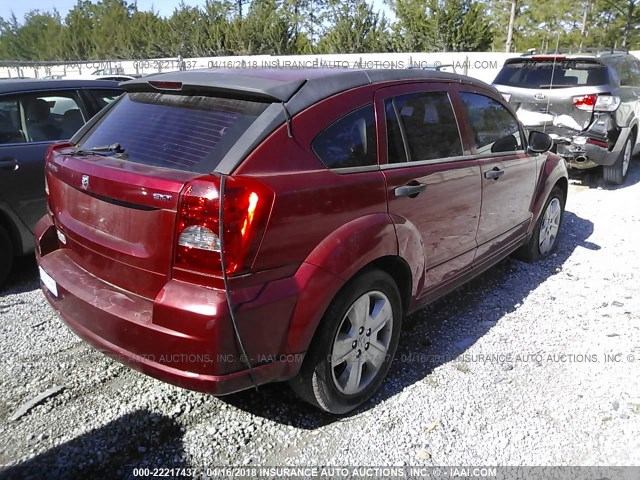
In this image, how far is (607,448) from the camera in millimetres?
2645

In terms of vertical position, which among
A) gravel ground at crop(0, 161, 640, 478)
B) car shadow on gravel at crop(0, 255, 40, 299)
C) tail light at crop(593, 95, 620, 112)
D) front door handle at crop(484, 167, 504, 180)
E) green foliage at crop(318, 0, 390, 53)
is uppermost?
green foliage at crop(318, 0, 390, 53)

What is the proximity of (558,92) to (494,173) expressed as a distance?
451cm

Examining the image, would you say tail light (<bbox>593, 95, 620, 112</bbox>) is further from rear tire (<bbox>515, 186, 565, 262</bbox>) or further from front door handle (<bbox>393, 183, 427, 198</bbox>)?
front door handle (<bbox>393, 183, 427, 198</bbox>)

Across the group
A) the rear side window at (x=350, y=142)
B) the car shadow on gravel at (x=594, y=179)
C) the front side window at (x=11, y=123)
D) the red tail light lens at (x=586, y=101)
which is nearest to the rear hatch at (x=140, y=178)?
the rear side window at (x=350, y=142)

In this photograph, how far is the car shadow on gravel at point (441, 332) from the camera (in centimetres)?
286

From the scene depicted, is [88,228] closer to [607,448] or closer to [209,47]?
[607,448]

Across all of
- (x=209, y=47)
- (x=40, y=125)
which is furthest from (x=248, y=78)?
(x=209, y=47)

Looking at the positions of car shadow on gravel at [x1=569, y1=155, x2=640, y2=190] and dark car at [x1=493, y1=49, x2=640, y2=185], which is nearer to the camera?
dark car at [x1=493, y1=49, x2=640, y2=185]

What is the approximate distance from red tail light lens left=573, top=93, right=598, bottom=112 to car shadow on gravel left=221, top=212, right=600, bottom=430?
2.65 meters

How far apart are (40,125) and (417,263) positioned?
11.4ft

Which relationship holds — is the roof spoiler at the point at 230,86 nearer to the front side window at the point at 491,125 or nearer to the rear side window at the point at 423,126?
the rear side window at the point at 423,126

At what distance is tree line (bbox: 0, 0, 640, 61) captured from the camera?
32.7m

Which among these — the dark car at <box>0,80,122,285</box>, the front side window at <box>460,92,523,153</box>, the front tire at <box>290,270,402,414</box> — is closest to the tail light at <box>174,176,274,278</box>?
the front tire at <box>290,270,402,414</box>

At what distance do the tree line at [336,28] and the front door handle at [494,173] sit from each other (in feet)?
90.1
